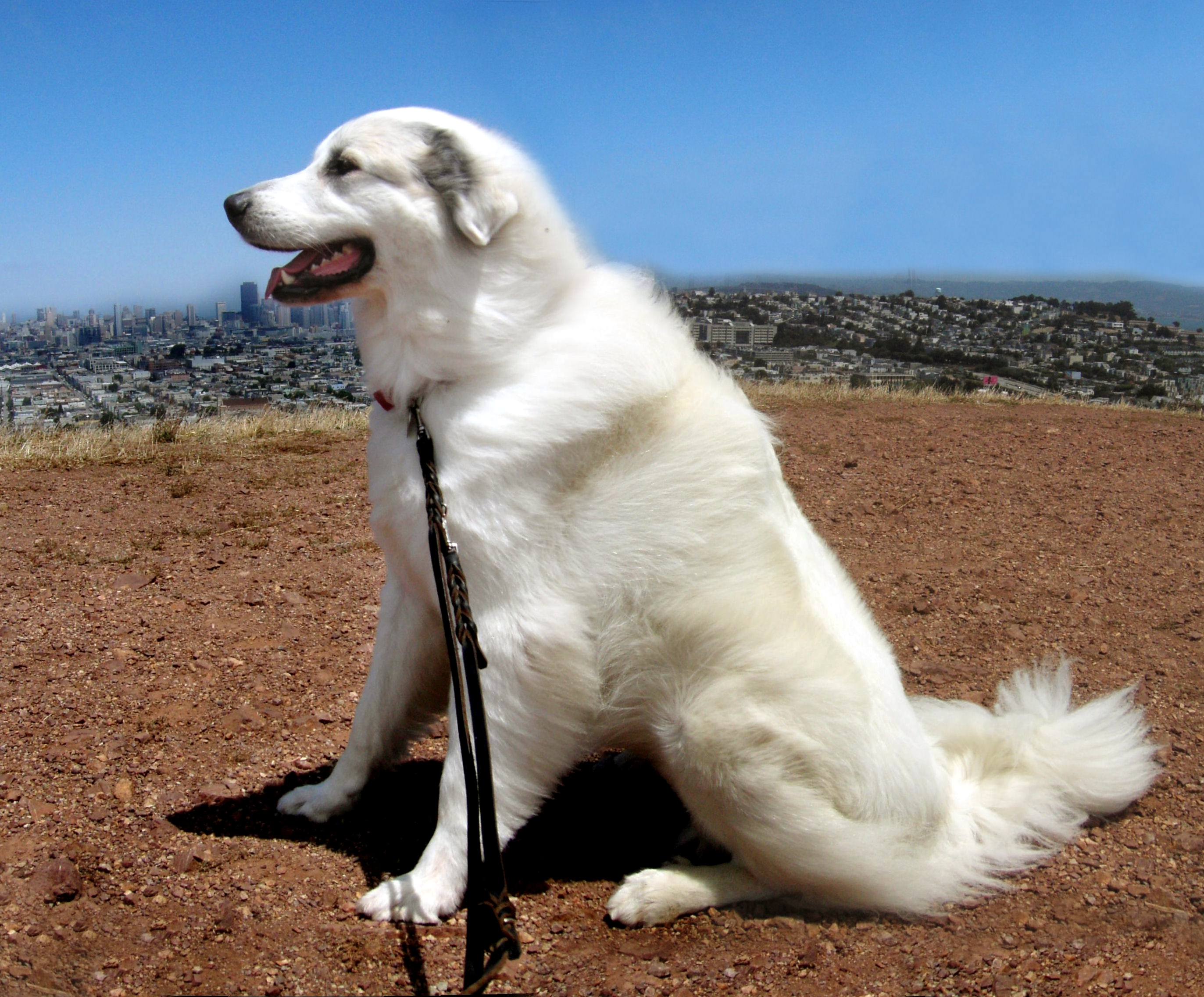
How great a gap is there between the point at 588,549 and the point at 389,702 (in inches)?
37.1

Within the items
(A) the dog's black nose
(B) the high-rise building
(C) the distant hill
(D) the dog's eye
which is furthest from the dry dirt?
(C) the distant hill

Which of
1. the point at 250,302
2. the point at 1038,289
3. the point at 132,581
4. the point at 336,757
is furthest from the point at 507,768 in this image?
the point at 1038,289

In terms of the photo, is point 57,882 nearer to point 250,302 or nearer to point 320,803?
Result: point 320,803

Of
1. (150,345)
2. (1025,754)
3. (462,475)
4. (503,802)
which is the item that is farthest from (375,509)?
(150,345)

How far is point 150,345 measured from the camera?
17938mm

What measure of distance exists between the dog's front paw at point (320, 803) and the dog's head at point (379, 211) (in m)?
1.59

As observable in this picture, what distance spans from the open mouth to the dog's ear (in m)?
0.26

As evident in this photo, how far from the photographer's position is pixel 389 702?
304cm

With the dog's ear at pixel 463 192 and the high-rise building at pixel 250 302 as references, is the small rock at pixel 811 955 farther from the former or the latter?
the high-rise building at pixel 250 302

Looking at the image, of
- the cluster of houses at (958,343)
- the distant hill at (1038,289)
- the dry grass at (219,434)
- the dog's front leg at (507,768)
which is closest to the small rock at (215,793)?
the dog's front leg at (507,768)

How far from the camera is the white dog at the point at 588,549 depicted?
8.38 feet

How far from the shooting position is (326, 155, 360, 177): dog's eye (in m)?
2.60

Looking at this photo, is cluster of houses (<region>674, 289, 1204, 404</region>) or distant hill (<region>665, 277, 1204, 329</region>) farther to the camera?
distant hill (<region>665, 277, 1204, 329</region>)

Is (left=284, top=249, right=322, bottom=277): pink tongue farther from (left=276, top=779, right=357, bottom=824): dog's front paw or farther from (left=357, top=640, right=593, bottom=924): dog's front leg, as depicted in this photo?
(left=276, top=779, right=357, bottom=824): dog's front paw
